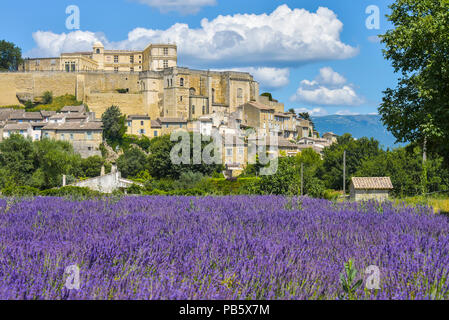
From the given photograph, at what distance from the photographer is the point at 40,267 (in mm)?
3059

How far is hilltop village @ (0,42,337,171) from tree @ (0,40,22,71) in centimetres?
368

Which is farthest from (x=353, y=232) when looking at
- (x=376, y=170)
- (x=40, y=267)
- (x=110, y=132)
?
(x=110, y=132)

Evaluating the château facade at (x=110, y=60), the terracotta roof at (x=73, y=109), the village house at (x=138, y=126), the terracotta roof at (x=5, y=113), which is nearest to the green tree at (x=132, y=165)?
the village house at (x=138, y=126)

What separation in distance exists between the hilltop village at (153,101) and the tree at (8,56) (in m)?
3.68

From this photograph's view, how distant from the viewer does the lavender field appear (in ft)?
9.16

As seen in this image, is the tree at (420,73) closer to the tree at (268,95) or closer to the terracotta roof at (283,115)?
the terracotta roof at (283,115)

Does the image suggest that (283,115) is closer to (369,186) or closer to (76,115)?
(76,115)

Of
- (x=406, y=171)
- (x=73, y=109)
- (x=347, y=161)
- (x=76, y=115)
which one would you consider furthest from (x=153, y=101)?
(x=406, y=171)

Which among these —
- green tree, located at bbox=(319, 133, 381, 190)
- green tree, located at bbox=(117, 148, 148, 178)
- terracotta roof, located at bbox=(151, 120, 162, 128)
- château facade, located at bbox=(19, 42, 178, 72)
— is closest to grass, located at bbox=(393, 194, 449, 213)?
green tree, located at bbox=(319, 133, 381, 190)

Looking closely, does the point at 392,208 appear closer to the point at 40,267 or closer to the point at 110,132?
the point at 40,267

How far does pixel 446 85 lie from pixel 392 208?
5.95 metres

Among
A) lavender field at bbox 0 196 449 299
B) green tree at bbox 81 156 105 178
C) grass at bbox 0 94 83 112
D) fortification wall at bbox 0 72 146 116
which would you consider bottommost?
green tree at bbox 81 156 105 178

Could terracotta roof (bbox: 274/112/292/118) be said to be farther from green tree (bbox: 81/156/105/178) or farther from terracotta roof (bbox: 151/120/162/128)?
green tree (bbox: 81/156/105/178)

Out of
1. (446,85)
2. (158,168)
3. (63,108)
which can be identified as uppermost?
(63,108)
